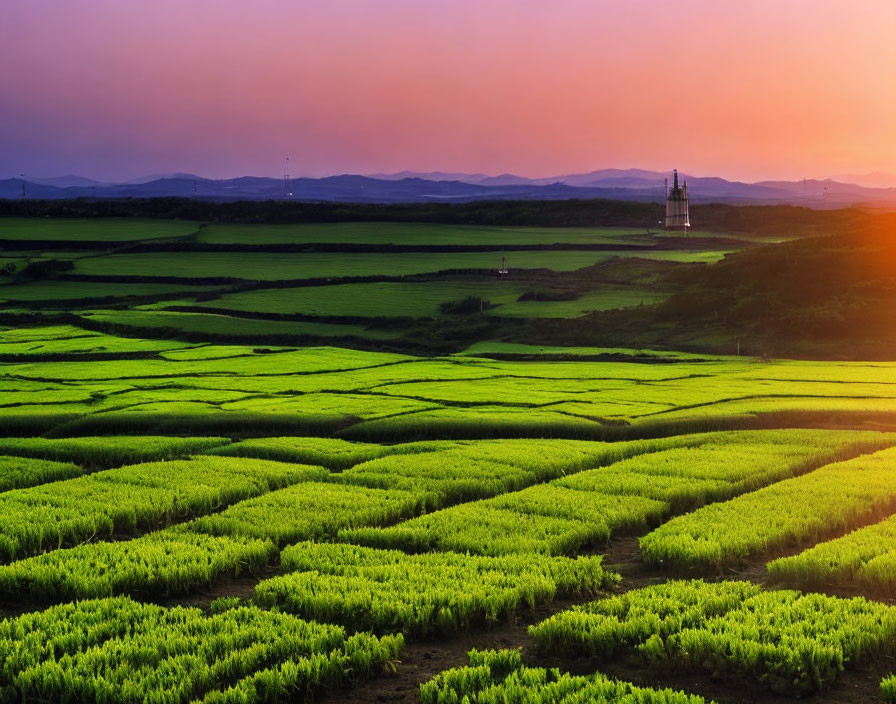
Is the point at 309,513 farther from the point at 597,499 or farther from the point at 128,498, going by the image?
the point at 597,499

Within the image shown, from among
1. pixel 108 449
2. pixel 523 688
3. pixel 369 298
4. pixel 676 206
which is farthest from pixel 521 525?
pixel 676 206

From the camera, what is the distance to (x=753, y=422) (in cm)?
2988

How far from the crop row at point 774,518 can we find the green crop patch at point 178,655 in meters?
5.51

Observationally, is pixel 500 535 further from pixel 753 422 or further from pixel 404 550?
pixel 753 422

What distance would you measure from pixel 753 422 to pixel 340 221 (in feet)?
353

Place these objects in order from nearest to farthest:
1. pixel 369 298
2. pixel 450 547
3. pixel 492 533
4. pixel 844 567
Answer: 1. pixel 844 567
2. pixel 450 547
3. pixel 492 533
4. pixel 369 298

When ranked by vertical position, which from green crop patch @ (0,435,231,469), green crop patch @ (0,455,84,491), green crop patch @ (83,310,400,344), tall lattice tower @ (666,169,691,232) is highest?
tall lattice tower @ (666,169,691,232)

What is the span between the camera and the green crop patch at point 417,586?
11469 mm

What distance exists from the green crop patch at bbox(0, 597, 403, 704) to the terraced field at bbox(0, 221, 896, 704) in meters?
0.03

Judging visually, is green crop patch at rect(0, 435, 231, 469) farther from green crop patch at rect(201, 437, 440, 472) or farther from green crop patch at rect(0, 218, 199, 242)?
green crop patch at rect(0, 218, 199, 242)

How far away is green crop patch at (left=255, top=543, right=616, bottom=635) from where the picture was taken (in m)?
11.5

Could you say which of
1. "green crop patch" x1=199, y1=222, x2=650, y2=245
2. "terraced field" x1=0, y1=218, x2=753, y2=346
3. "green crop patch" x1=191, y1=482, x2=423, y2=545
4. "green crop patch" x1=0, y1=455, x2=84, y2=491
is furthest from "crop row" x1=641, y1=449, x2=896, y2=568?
"green crop patch" x1=199, y1=222, x2=650, y2=245

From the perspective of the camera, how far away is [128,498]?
59.8 feet

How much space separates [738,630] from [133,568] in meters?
8.35
